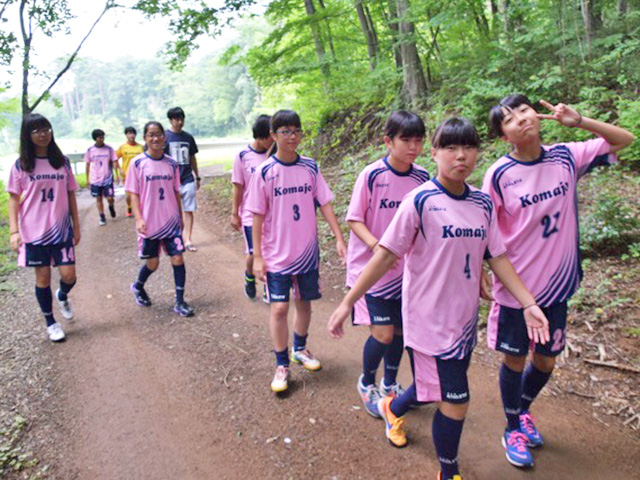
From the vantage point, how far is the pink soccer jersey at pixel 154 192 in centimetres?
541

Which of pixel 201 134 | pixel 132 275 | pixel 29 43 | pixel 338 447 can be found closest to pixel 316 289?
pixel 338 447

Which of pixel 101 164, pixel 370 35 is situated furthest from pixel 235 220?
pixel 370 35

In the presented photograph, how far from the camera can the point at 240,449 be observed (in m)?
3.24

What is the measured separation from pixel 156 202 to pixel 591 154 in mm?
4452

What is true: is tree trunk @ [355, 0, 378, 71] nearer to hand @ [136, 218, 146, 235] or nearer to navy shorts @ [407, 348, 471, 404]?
hand @ [136, 218, 146, 235]

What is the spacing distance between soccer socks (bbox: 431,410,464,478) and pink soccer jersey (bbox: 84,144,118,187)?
10.5 meters

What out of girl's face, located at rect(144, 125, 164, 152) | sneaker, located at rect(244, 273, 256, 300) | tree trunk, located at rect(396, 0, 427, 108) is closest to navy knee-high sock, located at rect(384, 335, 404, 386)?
sneaker, located at rect(244, 273, 256, 300)

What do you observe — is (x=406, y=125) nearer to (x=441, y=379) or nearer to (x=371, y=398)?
(x=441, y=379)

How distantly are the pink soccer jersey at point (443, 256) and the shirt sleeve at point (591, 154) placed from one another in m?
0.76

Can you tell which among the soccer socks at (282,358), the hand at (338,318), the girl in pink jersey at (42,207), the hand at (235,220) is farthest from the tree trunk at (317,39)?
the hand at (338,318)

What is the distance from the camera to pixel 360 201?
321 cm

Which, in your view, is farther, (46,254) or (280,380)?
(46,254)

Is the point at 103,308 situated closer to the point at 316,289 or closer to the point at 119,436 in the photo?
the point at 119,436

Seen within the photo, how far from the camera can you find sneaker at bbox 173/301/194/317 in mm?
5598
